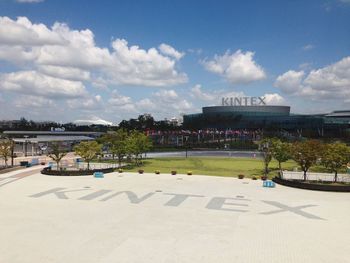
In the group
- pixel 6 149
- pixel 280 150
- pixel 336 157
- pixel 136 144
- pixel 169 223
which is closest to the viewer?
pixel 169 223

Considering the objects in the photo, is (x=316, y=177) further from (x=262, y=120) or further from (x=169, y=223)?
(x=262, y=120)

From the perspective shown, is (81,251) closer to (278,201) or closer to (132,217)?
(132,217)

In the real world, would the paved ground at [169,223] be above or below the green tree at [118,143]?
below

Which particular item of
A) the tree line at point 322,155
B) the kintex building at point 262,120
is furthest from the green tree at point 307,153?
the kintex building at point 262,120

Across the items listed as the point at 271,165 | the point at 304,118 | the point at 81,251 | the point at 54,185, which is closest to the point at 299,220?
the point at 81,251

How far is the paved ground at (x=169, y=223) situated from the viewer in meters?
19.3

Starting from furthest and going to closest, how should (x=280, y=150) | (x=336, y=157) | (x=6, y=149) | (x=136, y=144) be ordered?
(x=136, y=144) < (x=6, y=149) < (x=280, y=150) < (x=336, y=157)

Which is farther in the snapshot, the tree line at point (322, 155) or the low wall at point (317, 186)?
the tree line at point (322, 155)

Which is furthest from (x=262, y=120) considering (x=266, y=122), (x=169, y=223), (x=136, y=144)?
(x=169, y=223)

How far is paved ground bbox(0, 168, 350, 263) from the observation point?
1927 cm

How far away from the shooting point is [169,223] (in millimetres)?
25203

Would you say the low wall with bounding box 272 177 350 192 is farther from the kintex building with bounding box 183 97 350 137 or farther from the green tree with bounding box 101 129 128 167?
the kintex building with bounding box 183 97 350 137

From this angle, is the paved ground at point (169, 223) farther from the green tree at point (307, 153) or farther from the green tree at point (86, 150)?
the green tree at point (86, 150)

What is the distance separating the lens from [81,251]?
63.8ft
